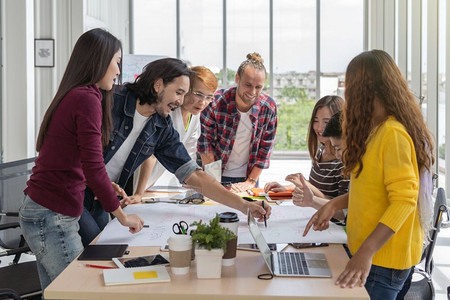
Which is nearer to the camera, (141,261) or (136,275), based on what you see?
(136,275)

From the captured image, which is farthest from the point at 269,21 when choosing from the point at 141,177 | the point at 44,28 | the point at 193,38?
the point at 141,177

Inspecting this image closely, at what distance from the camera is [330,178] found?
8.89 ft

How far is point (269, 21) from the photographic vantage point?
8719mm

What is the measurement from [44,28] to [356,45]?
4.73m

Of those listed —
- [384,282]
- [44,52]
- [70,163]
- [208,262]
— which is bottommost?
[384,282]

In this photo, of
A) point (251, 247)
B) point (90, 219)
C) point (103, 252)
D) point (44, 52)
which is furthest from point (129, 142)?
point (44, 52)

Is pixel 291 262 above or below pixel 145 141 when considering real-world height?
below

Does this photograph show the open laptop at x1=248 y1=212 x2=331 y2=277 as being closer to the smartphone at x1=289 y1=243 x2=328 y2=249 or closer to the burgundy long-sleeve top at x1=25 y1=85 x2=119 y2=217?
the smartphone at x1=289 y1=243 x2=328 y2=249

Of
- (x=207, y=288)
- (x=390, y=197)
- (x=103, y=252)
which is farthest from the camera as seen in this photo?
(x=103, y=252)

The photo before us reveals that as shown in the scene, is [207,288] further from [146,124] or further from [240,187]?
[240,187]

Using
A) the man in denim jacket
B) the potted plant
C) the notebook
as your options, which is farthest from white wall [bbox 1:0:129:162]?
the potted plant

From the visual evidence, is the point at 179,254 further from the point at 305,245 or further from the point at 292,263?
the point at 305,245

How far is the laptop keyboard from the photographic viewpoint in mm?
1628

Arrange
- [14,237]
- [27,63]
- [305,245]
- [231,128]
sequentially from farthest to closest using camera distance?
[27,63], [231,128], [14,237], [305,245]
